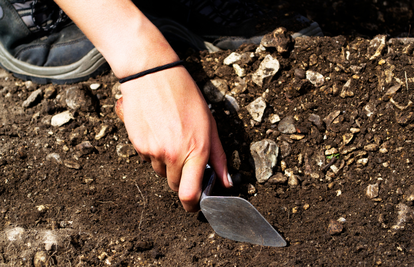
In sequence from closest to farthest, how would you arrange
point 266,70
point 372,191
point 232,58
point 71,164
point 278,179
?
point 372,191 < point 278,179 < point 71,164 < point 266,70 < point 232,58

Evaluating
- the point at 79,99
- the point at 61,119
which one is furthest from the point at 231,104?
the point at 61,119

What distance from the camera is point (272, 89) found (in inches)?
73.0

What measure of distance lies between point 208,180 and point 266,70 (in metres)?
0.85

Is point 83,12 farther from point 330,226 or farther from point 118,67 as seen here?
point 330,226

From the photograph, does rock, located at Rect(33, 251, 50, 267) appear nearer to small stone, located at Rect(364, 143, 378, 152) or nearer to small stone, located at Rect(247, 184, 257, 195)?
small stone, located at Rect(247, 184, 257, 195)

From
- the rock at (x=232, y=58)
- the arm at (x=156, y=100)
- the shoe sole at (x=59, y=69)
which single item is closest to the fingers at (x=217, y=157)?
the arm at (x=156, y=100)

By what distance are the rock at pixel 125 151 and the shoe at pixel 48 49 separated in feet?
2.04

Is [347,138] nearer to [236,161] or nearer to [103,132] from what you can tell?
[236,161]

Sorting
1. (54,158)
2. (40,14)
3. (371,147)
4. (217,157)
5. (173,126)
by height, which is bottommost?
(371,147)

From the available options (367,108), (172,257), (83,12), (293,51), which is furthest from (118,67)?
(367,108)

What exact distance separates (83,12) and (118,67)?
300 mm

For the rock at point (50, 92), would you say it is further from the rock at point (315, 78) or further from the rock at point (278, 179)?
the rock at point (315, 78)

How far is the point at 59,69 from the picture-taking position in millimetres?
2051

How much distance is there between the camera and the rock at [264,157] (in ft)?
5.44
